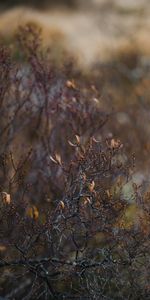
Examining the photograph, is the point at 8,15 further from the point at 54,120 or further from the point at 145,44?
the point at 54,120

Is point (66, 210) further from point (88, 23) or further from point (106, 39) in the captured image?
point (88, 23)

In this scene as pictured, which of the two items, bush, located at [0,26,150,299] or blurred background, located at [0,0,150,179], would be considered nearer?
bush, located at [0,26,150,299]

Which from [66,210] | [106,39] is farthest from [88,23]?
[66,210]

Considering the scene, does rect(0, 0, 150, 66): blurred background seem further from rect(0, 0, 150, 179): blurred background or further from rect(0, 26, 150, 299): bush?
rect(0, 26, 150, 299): bush

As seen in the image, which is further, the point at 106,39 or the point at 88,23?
the point at 88,23

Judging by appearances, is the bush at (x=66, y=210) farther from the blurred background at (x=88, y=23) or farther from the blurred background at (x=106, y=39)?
the blurred background at (x=88, y=23)

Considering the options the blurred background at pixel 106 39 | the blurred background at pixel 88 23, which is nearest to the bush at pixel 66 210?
the blurred background at pixel 106 39

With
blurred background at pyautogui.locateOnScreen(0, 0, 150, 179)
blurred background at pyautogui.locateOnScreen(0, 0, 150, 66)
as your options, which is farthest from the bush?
blurred background at pyautogui.locateOnScreen(0, 0, 150, 66)

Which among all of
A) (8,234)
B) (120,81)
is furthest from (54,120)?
(120,81)
